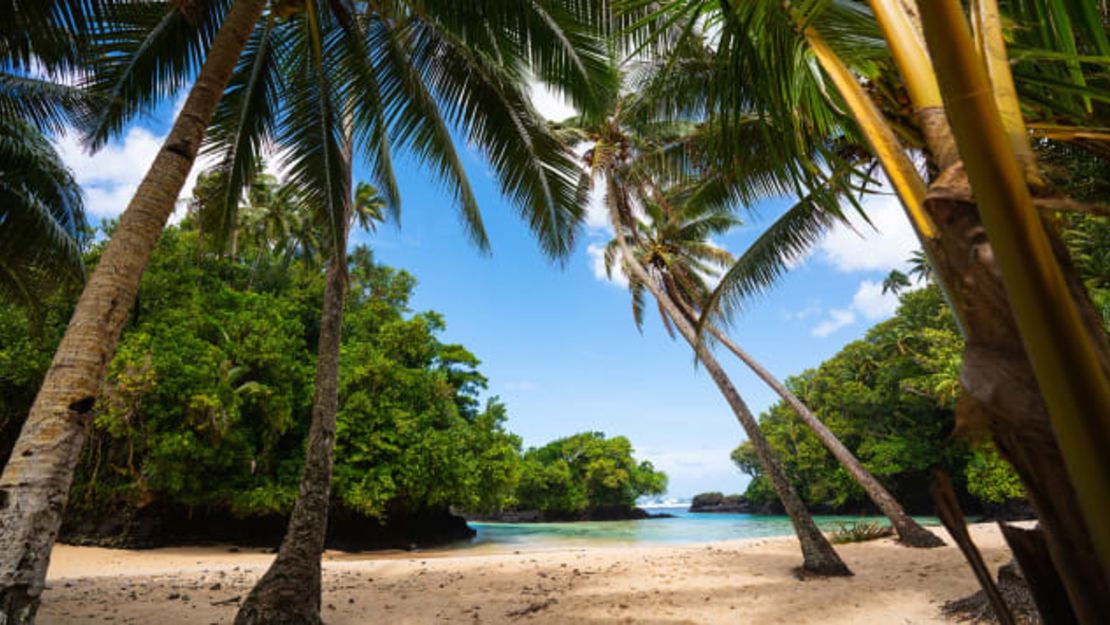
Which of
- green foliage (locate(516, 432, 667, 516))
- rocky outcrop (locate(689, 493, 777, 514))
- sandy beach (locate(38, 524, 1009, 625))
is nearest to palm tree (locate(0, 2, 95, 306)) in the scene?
sandy beach (locate(38, 524, 1009, 625))

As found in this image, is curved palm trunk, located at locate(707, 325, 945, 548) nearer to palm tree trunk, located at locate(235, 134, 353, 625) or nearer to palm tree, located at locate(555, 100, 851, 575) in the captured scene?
palm tree, located at locate(555, 100, 851, 575)

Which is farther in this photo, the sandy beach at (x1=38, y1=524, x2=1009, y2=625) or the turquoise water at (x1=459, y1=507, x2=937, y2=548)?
the turquoise water at (x1=459, y1=507, x2=937, y2=548)

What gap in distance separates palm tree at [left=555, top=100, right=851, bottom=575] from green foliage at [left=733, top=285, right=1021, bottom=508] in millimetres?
13466

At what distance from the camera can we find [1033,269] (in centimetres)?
65

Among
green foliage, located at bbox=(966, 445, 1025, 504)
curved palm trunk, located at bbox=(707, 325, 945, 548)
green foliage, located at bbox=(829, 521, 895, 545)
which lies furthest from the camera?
green foliage, located at bbox=(966, 445, 1025, 504)

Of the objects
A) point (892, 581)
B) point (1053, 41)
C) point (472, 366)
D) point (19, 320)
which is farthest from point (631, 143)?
point (19, 320)

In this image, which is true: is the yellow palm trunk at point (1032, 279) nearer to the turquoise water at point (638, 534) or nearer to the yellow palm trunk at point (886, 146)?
the yellow palm trunk at point (886, 146)

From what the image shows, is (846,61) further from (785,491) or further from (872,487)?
(872,487)

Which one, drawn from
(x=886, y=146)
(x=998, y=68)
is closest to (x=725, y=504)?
(x=886, y=146)

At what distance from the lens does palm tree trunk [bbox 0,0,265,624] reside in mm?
2586

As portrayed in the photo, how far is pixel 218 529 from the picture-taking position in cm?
1554

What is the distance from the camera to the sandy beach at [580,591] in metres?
5.19

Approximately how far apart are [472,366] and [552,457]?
22.1 m

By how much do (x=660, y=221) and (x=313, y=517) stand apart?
1088 centimetres
